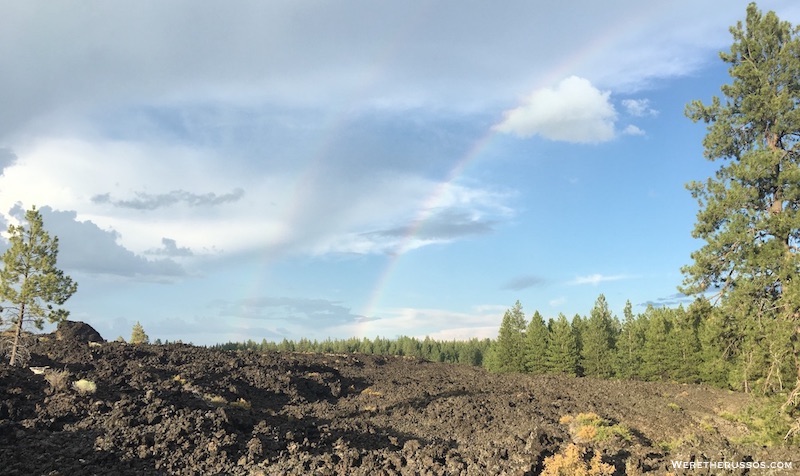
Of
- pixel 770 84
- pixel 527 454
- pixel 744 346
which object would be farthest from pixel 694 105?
pixel 527 454

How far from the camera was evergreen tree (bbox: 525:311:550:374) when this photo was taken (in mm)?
53281

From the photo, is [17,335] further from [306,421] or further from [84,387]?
[306,421]

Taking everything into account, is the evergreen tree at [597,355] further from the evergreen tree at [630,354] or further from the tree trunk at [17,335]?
the tree trunk at [17,335]

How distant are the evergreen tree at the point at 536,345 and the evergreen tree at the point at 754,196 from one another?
35931 millimetres

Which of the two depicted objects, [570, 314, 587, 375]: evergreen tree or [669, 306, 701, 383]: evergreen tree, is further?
[570, 314, 587, 375]: evergreen tree

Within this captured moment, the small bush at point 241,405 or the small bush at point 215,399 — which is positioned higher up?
the small bush at point 215,399

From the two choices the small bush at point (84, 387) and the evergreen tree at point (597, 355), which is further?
the evergreen tree at point (597, 355)

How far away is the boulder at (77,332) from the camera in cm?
4275

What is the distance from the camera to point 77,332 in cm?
4378

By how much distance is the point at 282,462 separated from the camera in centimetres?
1286

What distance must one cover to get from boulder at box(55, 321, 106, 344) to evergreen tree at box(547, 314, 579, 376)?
42.9 metres

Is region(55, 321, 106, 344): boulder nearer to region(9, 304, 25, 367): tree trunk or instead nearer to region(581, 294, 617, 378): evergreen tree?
region(9, 304, 25, 367): tree trunk

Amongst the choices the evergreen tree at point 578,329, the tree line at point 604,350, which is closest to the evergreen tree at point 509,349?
the tree line at point 604,350

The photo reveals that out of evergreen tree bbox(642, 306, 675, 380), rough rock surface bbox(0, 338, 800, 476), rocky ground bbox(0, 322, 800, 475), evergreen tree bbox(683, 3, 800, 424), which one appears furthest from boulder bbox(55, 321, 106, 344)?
evergreen tree bbox(642, 306, 675, 380)
